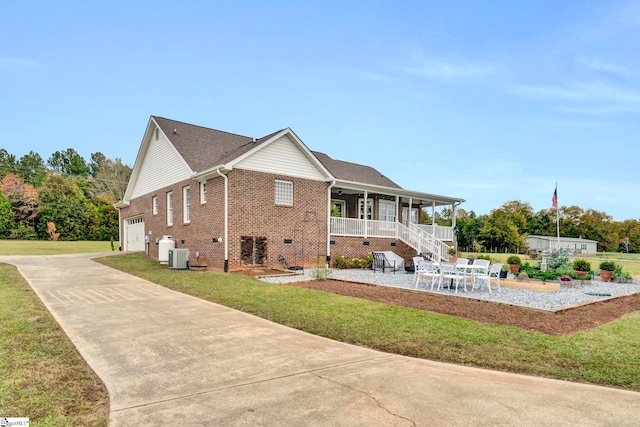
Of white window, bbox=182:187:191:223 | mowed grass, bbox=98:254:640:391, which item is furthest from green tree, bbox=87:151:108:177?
mowed grass, bbox=98:254:640:391

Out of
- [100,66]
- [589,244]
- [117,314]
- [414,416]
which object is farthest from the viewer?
[589,244]

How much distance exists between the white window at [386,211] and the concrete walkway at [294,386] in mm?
17051

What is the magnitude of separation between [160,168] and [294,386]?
1876cm

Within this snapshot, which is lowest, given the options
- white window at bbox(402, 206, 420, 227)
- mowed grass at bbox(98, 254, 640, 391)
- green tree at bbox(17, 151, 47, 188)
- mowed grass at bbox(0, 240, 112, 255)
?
mowed grass at bbox(0, 240, 112, 255)

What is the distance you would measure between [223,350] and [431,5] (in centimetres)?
1388

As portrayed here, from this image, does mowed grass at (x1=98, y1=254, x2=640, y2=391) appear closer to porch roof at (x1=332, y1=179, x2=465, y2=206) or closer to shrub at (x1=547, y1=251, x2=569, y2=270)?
shrub at (x1=547, y1=251, x2=569, y2=270)

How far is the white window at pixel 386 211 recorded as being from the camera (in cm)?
2255

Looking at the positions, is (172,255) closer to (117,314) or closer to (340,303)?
(117,314)

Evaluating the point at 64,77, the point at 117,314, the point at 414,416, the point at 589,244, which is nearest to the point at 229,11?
the point at 117,314

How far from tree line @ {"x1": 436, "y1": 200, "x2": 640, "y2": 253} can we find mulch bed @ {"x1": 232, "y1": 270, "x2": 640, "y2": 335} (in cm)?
3944

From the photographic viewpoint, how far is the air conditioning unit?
15352 mm

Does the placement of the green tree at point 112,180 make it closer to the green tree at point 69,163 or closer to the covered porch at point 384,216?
the green tree at point 69,163

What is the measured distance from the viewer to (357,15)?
14.3 m

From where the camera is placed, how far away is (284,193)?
650 inches
